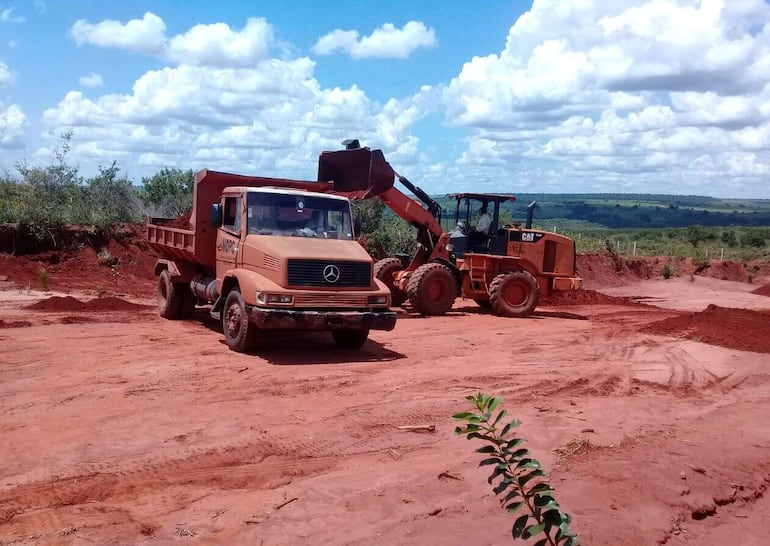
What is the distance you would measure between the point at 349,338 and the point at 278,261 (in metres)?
2.08

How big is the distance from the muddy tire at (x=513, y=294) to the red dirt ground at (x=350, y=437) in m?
3.65

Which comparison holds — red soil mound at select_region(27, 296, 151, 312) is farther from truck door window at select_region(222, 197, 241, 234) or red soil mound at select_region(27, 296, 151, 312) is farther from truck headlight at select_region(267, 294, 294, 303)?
truck headlight at select_region(267, 294, 294, 303)

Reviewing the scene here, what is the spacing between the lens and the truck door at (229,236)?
12.1 meters

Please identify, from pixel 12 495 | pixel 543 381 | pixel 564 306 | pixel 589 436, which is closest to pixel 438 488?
pixel 589 436

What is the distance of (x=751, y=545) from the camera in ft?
19.2

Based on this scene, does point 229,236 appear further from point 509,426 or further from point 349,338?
point 509,426

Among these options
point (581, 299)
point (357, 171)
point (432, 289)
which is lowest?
point (581, 299)

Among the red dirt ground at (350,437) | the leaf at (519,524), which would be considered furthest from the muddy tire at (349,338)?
the leaf at (519,524)

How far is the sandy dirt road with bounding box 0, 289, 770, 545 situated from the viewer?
5.64m

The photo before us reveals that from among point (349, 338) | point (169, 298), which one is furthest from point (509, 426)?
point (169, 298)

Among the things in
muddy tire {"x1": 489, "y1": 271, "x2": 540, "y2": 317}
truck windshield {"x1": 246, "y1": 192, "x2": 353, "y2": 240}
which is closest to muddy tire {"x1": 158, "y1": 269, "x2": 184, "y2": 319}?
truck windshield {"x1": 246, "y1": 192, "x2": 353, "y2": 240}

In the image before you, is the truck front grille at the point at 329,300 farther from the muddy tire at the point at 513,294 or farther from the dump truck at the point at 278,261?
the muddy tire at the point at 513,294

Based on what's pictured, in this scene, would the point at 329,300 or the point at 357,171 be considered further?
the point at 357,171

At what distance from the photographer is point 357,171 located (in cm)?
1644
